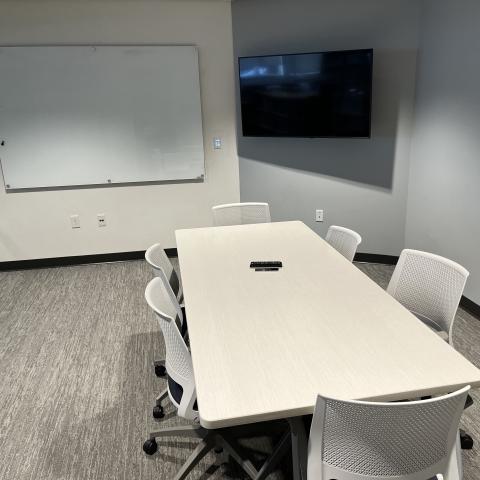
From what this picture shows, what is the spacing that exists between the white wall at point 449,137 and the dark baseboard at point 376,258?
424mm

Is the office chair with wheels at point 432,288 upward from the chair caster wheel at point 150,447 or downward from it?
upward

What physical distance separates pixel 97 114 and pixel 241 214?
1969 mm

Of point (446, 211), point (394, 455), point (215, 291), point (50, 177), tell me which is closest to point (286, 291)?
point (215, 291)

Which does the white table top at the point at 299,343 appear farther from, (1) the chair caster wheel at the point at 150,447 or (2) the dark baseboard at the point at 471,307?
(2) the dark baseboard at the point at 471,307

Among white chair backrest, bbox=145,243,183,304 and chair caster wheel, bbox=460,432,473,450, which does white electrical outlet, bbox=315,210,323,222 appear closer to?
white chair backrest, bbox=145,243,183,304

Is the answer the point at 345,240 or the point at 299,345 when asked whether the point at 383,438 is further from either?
the point at 345,240

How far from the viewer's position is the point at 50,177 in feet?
15.0

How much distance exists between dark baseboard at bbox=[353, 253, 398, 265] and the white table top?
226 cm

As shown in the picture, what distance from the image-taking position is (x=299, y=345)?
161 centimetres

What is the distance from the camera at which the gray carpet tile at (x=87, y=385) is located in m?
2.08

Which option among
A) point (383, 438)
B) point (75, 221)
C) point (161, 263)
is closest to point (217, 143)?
point (75, 221)

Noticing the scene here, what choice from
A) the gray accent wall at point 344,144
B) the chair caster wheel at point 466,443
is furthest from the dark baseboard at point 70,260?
the chair caster wheel at point 466,443

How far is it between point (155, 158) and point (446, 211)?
113 inches

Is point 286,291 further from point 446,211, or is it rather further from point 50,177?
point 50,177
